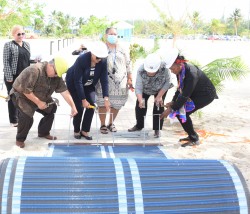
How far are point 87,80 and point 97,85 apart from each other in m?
0.40

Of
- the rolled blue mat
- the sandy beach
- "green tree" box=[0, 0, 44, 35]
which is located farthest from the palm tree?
the rolled blue mat

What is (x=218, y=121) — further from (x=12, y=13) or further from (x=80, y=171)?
(x=12, y=13)

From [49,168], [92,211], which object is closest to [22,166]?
[49,168]

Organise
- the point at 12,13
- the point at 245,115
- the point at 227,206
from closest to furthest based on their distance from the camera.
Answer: the point at 227,206
the point at 245,115
the point at 12,13

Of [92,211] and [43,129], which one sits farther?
Result: [43,129]

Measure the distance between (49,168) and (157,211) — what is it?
0.69 meters

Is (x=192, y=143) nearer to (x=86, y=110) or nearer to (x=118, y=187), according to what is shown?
(x=86, y=110)

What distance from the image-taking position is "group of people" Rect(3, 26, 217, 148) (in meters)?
4.90

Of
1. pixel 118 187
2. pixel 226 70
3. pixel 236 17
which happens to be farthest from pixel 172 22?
pixel 236 17

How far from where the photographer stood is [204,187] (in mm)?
2389

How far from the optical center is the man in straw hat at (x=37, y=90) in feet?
15.4

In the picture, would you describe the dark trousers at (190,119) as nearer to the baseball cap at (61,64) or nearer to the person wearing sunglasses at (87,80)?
the person wearing sunglasses at (87,80)

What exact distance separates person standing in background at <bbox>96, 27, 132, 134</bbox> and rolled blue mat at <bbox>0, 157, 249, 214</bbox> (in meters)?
3.33

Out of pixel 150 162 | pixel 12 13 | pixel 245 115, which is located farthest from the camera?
pixel 12 13
